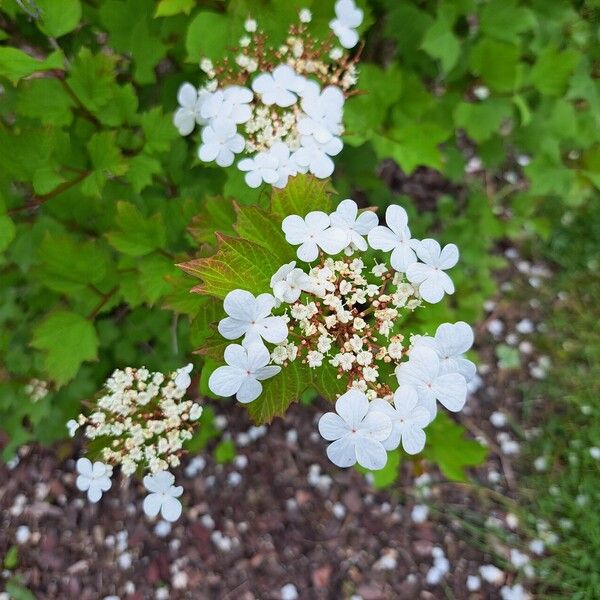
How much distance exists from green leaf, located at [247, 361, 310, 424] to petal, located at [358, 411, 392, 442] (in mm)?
164

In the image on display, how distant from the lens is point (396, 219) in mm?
1192

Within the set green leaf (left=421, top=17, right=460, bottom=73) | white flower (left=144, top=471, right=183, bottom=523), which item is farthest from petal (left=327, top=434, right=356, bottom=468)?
green leaf (left=421, top=17, right=460, bottom=73)

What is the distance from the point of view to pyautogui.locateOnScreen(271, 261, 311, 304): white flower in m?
1.12

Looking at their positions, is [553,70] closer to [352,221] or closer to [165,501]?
[352,221]

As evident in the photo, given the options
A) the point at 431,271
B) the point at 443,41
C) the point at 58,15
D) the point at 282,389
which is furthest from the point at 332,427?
the point at 443,41

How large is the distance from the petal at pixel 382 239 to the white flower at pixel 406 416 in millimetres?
288

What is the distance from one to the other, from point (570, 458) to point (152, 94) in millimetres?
2474

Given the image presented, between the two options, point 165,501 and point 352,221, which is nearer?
point 352,221

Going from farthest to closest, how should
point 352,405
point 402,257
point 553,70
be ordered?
point 553,70
point 402,257
point 352,405

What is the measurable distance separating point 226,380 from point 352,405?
0.24 metres

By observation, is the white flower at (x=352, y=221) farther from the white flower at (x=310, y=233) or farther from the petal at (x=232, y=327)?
the petal at (x=232, y=327)

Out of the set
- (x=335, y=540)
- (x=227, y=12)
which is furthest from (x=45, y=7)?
(x=335, y=540)

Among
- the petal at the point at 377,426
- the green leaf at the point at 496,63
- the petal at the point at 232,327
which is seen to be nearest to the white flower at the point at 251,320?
the petal at the point at 232,327

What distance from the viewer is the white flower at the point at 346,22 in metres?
1.66
